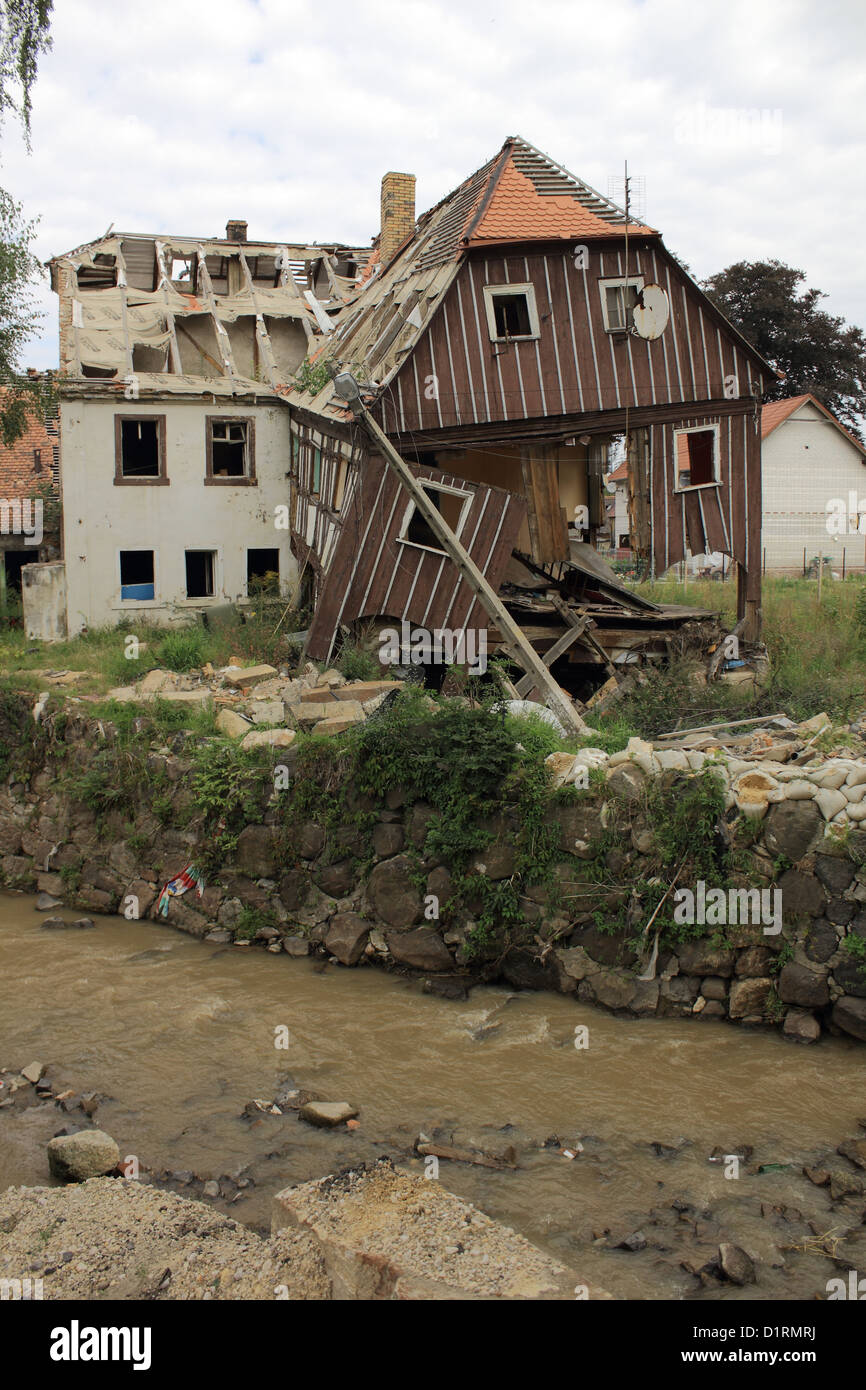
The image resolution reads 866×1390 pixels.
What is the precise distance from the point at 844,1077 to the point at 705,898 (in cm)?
215

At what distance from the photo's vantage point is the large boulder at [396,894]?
40.2 feet

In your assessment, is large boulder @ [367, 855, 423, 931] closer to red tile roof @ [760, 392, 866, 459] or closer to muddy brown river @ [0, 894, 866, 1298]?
muddy brown river @ [0, 894, 866, 1298]

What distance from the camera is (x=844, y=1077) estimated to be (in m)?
9.84

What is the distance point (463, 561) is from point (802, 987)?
27.6ft

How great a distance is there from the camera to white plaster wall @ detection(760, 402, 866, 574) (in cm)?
3712

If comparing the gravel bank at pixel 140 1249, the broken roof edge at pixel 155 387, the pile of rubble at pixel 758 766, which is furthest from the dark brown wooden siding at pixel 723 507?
the gravel bank at pixel 140 1249

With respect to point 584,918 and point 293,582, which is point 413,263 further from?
point 584,918

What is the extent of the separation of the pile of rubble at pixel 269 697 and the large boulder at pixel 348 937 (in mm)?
2439

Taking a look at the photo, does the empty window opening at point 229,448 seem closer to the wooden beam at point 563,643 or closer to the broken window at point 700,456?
the wooden beam at point 563,643

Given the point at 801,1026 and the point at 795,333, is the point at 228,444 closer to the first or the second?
the point at 801,1026

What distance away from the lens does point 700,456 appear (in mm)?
19391
